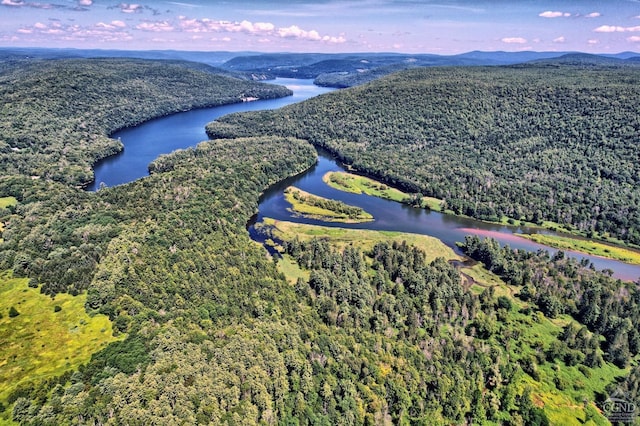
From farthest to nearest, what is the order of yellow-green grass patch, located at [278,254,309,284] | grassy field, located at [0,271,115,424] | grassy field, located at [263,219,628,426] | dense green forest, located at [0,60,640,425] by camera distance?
1. yellow-green grass patch, located at [278,254,309,284]
2. grassy field, located at [263,219,628,426]
3. grassy field, located at [0,271,115,424]
4. dense green forest, located at [0,60,640,425]

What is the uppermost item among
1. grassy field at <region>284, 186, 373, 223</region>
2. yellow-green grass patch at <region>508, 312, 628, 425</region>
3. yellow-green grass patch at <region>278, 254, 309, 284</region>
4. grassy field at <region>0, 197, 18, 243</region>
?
grassy field at <region>0, 197, 18, 243</region>

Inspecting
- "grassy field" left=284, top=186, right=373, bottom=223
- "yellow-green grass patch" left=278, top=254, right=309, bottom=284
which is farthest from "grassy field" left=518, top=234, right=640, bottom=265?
"yellow-green grass patch" left=278, top=254, right=309, bottom=284

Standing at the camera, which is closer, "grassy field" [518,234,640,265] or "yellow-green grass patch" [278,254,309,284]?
"yellow-green grass patch" [278,254,309,284]

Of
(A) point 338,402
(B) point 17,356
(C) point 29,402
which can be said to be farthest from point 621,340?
(B) point 17,356

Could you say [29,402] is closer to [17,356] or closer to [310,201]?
[17,356]

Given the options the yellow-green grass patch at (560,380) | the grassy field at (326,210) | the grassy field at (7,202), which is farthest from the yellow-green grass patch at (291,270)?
the grassy field at (7,202)

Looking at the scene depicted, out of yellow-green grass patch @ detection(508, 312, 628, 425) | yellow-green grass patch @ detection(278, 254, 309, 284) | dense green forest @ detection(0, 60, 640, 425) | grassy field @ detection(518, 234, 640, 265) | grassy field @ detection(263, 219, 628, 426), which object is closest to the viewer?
dense green forest @ detection(0, 60, 640, 425)

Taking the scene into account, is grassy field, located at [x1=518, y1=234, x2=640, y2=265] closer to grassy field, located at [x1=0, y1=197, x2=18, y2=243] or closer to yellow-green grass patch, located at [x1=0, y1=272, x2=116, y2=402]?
yellow-green grass patch, located at [x1=0, y1=272, x2=116, y2=402]

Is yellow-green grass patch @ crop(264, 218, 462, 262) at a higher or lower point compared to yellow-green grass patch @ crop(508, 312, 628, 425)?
higher

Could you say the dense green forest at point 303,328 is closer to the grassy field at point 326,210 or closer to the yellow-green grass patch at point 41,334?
the yellow-green grass patch at point 41,334
